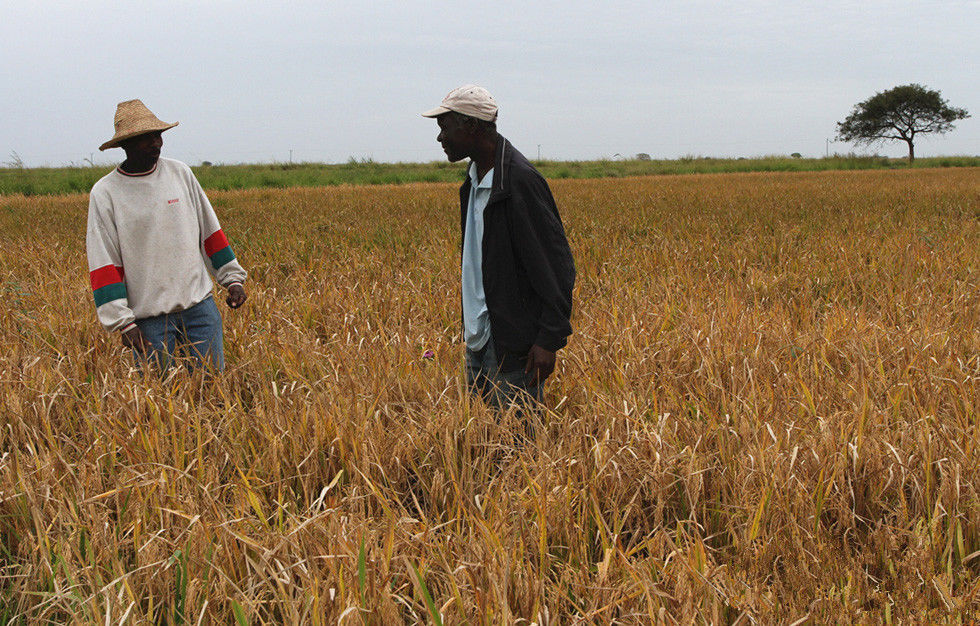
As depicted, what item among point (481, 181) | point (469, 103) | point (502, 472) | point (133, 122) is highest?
point (133, 122)

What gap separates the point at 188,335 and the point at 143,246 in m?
0.48

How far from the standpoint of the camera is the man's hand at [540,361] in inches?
101

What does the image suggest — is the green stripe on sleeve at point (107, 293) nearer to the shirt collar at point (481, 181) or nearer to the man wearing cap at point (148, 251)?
the man wearing cap at point (148, 251)

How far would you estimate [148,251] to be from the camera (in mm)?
3295

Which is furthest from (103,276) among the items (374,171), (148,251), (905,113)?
(905,113)

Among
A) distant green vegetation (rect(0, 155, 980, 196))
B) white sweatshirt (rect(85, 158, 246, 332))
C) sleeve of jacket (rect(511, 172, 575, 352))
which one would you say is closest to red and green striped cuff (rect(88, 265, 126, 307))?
white sweatshirt (rect(85, 158, 246, 332))

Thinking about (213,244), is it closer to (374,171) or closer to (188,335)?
(188,335)

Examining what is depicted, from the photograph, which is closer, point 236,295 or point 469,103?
point 469,103

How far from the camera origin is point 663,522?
7.61 feet

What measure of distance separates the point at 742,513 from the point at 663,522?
11.0 inches

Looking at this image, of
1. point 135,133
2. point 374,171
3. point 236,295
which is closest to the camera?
point 135,133

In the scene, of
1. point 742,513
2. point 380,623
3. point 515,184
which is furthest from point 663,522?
point 515,184

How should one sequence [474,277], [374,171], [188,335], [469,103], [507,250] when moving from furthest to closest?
[374,171] → [188,335] → [474,277] → [507,250] → [469,103]

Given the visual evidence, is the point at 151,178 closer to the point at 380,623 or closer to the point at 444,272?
the point at 380,623
